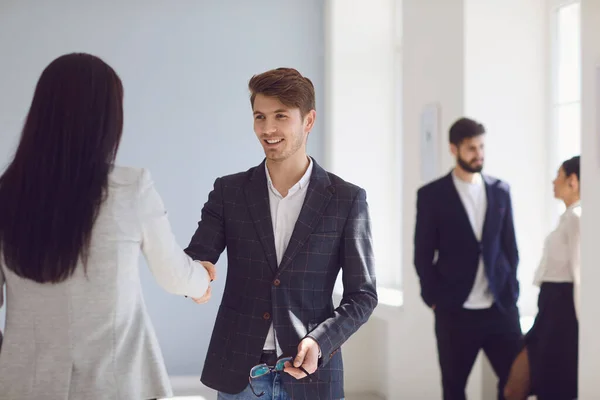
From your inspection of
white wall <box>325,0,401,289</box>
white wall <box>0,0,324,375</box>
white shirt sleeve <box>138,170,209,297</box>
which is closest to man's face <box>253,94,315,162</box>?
white shirt sleeve <box>138,170,209,297</box>

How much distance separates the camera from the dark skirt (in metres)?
3.58

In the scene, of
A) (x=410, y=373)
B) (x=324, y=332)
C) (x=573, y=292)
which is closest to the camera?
(x=324, y=332)

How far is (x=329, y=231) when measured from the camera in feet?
7.47

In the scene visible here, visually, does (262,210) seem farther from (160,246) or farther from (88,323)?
(88,323)

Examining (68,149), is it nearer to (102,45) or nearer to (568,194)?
(568,194)

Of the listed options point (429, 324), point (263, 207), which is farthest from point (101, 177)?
point (429, 324)

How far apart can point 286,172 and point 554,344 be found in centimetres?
180

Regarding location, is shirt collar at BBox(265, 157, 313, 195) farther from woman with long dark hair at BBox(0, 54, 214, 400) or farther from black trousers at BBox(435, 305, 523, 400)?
black trousers at BBox(435, 305, 523, 400)

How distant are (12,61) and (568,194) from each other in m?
4.55

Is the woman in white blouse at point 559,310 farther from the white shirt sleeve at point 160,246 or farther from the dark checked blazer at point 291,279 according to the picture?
the white shirt sleeve at point 160,246

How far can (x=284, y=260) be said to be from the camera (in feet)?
7.33

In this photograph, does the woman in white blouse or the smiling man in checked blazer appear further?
the woman in white blouse

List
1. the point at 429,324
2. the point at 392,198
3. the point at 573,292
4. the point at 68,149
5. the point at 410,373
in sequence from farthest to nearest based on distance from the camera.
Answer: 1. the point at 392,198
2. the point at 410,373
3. the point at 429,324
4. the point at 573,292
5. the point at 68,149

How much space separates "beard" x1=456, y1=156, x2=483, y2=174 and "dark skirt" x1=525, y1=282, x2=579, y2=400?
643 mm
